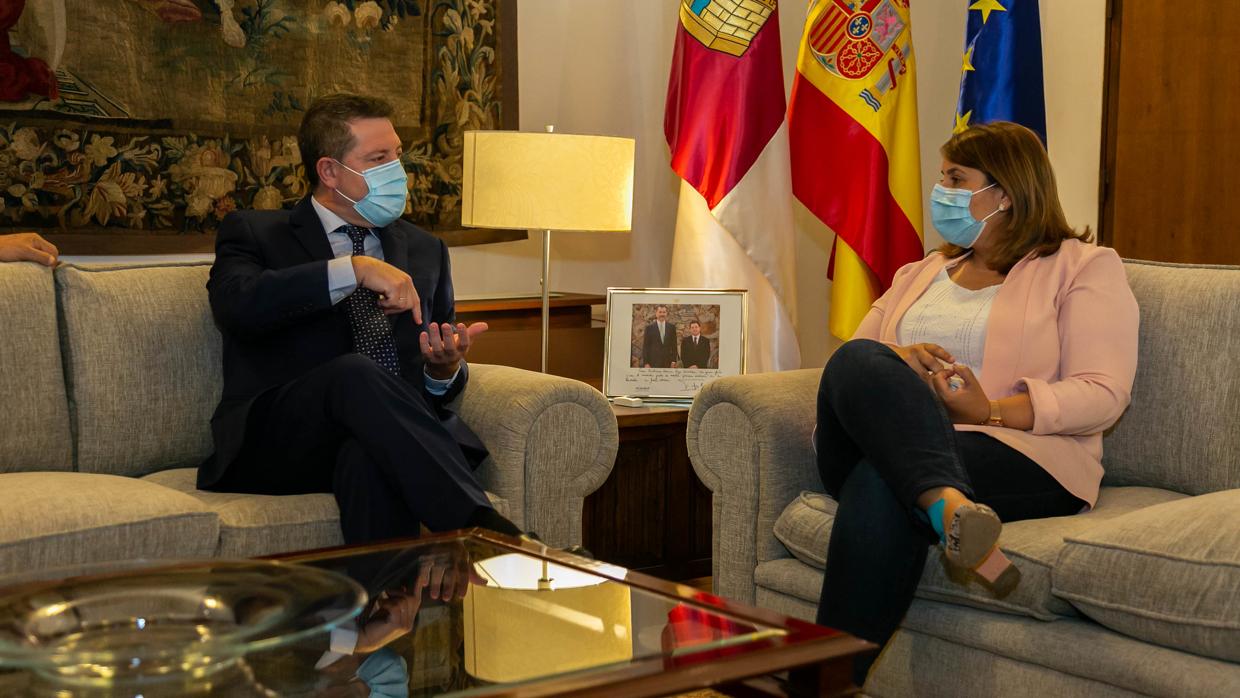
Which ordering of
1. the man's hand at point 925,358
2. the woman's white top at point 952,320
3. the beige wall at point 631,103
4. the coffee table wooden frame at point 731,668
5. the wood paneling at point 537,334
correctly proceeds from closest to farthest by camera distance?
the coffee table wooden frame at point 731,668
the man's hand at point 925,358
the woman's white top at point 952,320
the wood paneling at point 537,334
the beige wall at point 631,103

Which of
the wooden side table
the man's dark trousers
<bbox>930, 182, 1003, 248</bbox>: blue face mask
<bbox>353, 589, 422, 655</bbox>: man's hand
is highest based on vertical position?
<bbox>930, 182, 1003, 248</bbox>: blue face mask

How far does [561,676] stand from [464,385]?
1340 millimetres

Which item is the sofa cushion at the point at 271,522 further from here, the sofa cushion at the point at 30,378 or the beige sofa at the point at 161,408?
the sofa cushion at the point at 30,378

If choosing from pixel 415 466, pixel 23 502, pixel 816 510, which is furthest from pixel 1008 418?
pixel 23 502

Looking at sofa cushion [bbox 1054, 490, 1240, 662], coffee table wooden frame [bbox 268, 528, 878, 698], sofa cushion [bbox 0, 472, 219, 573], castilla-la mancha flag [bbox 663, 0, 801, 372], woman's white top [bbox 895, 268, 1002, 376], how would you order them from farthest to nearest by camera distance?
castilla-la mancha flag [bbox 663, 0, 801, 372] < woman's white top [bbox 895, 268, 1002, 376] < sofa cushion [bbox 0, 472, 219, 573] < sofa cushion [bbox 1054, 490, 1240, 662] < coffee table wooden frame [bbox 268, 528, 878, 698]

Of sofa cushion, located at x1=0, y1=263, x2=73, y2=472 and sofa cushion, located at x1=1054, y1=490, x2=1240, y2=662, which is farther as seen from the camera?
sofa cushion, located at x1=0, y1=263, x2=73, y2=472

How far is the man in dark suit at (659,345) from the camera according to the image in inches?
127

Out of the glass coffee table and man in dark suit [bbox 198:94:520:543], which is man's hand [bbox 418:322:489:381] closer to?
man in dark suit [bbox 198:94:520:543]

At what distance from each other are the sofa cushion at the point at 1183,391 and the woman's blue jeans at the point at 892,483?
0.82ft

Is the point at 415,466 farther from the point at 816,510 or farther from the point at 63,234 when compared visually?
the point at 63,234

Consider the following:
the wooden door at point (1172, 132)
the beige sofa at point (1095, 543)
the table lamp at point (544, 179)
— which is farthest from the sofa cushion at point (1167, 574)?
the wooden door at point (1172, 132)

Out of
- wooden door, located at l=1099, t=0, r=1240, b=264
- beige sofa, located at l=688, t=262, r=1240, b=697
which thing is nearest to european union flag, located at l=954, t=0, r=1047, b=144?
wooden door, located at l=1099, t=0, r=1240, b=264

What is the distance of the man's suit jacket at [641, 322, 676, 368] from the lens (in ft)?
10.6

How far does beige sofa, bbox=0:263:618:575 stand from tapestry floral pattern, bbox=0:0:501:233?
19.9 inches
